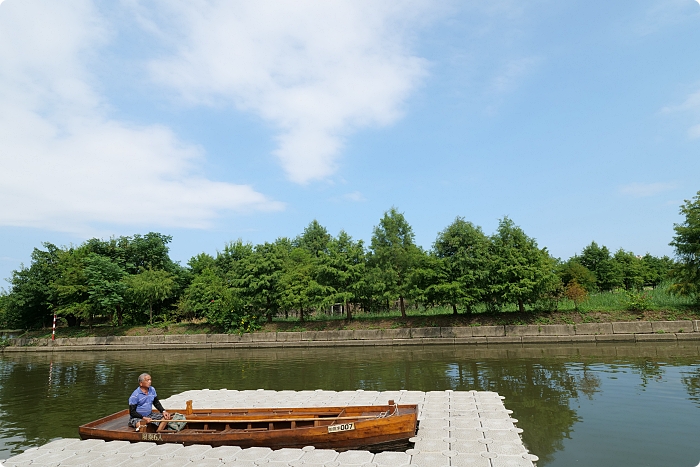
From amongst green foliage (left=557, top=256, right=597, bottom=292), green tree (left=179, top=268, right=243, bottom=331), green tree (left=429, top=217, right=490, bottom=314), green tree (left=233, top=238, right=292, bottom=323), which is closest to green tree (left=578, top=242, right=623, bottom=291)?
green foliage (left=557, top=256, right=597, bottom=292)

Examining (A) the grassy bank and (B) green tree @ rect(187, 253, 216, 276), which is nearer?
(A) the grassy bank

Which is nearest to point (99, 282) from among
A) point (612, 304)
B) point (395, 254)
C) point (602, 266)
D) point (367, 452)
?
point (395, 254)

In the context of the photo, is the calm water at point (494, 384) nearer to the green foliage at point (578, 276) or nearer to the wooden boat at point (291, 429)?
the wooden boat at point (291, 429)

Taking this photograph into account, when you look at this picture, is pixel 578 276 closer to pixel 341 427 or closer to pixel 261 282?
pixel 261 282

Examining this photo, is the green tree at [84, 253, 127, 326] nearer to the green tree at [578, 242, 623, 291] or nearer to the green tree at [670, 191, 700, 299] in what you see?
the green tree at [670, 191, 700, 299]

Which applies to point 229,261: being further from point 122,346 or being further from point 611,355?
point 611,355

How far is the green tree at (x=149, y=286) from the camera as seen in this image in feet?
137

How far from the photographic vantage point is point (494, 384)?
15.2 m

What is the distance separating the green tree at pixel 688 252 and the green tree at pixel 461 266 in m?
12.6

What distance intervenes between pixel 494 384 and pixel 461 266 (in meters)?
17.4

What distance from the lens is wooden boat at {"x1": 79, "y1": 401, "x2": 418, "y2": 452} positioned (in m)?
8.80

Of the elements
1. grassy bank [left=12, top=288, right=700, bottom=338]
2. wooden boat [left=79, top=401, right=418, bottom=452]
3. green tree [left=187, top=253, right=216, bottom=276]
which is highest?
green tree [left=187, top=253, right=216, bottom=276]

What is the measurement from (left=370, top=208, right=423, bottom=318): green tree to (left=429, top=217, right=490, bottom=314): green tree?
2.18m

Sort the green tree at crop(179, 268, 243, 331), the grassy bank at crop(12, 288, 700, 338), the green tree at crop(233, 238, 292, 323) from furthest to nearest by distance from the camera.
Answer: the green tree at crop(179, 268, 243, 331), the green tree at crop(233, 238, 292, 323), the grassy bank at crop(12, 288, 700, 338)
